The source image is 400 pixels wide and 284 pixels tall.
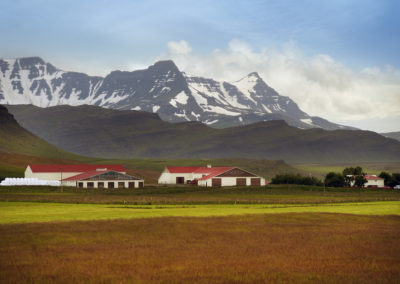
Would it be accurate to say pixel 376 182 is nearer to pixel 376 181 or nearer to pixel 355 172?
pixel 376 181

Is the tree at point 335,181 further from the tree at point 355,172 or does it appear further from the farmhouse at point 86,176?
the farmhouse at point 86,176

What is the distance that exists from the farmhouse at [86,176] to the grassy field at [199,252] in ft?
298

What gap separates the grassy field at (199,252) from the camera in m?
27.4

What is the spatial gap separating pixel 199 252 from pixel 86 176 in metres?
112

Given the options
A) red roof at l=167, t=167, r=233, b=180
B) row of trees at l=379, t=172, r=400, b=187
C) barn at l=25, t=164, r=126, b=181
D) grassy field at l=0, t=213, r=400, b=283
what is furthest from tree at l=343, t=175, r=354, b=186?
grassy field at l=0, t=213, r=400, b=283

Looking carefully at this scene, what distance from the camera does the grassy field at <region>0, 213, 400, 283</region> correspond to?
2739 centimetres

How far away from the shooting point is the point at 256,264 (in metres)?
30.5

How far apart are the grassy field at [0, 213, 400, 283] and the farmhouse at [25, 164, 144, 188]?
91.0m

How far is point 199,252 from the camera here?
34.4 meters

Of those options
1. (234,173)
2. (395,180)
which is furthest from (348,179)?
(234,173)

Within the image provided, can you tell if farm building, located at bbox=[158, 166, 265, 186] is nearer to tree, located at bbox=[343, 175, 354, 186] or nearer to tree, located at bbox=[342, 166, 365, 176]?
tree, located at bbox=[343, 175, 354, 186]

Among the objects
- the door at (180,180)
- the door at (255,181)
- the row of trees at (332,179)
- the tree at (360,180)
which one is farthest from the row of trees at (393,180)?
the door at (180,180)

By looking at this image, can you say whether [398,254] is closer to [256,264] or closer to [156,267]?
[256,264]

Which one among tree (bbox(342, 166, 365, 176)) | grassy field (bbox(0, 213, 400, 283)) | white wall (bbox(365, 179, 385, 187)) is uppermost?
tree (bbox(342, 166, 365, 176))
